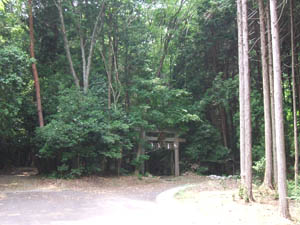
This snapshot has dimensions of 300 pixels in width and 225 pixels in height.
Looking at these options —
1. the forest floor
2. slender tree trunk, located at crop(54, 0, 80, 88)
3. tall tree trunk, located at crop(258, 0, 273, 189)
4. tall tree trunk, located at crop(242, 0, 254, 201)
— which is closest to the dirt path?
the forest floor

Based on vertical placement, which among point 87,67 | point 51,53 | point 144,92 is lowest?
point 144,92

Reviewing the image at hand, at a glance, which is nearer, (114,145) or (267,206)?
(267,206)

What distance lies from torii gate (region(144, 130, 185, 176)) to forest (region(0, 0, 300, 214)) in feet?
1.73

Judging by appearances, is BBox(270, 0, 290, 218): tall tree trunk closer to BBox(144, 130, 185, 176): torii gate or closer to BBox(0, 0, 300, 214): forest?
BBox(0, 0, 300, 214): forest

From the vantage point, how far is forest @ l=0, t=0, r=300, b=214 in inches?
551

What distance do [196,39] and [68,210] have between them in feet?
49.3

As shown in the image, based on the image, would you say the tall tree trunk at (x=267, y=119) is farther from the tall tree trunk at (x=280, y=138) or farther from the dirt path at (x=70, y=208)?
the dirt path at (x=70, y=208)

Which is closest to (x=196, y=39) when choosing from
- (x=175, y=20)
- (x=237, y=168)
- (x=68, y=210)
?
(x=175, y=20)

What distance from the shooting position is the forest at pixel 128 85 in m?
14.0

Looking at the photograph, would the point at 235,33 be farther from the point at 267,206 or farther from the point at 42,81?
the point at 267,206

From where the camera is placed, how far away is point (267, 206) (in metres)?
8.09

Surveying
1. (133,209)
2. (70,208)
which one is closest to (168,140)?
(133,209)

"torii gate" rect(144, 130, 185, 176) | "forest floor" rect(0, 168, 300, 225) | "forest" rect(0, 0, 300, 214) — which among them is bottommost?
"forest floor" rect(0, 168, 300, 225)

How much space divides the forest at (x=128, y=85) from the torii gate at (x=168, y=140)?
0.53 m
